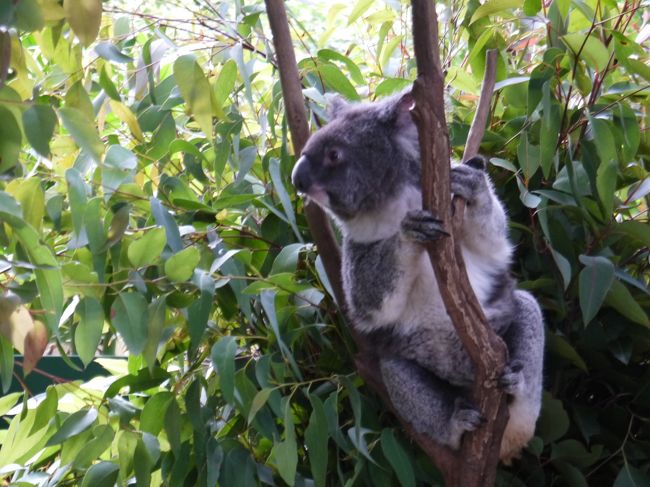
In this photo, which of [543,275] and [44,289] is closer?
[44,289]

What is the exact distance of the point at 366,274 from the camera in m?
1.92

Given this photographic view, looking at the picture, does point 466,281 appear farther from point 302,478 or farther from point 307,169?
point 302,478

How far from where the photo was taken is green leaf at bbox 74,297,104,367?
1.70 m

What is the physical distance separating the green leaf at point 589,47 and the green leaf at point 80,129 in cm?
108

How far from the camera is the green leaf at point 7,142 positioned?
117cm

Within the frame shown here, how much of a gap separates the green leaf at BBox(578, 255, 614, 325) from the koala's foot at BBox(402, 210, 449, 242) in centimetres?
47

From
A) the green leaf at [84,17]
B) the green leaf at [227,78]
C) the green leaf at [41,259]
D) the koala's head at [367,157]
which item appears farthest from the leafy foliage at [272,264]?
the green leaf at [84,17]

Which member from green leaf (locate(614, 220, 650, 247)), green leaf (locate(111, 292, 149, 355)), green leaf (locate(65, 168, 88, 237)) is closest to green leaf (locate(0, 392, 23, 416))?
green leaf (locate(111, 292, 149, 355))

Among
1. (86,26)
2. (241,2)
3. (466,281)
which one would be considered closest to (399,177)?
(466,281)

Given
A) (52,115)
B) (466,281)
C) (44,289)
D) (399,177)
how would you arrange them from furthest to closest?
1. (399,177)
2. (466,281)
3. (44,289)
4. (52,115)

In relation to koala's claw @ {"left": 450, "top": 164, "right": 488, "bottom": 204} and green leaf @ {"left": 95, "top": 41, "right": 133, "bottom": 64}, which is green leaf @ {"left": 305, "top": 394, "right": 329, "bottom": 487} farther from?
green leaf @ {"left": 95, "top": 41, "right": 133, "bottom": 64}

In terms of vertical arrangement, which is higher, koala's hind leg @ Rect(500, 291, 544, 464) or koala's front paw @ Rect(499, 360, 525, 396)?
koala's front paw @ Rect(499, 360, 525, 396)

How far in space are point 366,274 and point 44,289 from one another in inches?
30.4

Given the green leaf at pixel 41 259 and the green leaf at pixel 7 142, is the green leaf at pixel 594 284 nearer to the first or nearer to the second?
the green leaf at pixel 41 259
